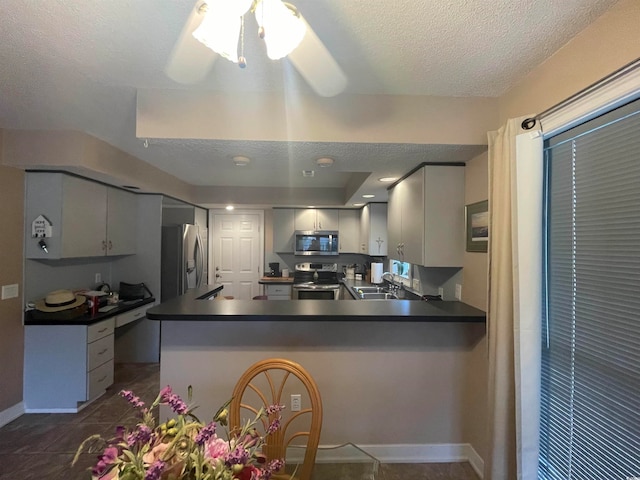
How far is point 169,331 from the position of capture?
2.05 meters

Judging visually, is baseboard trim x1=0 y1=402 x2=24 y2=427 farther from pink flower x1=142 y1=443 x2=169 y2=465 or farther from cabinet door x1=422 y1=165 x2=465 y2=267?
cabinet door x1=422 y1=165 x2=465 y2=267

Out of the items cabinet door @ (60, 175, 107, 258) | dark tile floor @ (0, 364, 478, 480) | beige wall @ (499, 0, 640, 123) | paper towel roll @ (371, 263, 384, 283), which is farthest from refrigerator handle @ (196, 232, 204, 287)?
beige wall @ (499, 0, 640, 123)

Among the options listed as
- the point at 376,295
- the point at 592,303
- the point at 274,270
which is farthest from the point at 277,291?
the point at 592,303

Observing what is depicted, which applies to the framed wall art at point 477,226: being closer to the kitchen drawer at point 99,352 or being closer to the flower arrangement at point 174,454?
the flower arrangement at point 174,454

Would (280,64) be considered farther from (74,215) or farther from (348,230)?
(348,230)

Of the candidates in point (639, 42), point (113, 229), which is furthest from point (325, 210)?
point (639, 42)

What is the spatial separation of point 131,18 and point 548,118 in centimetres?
188

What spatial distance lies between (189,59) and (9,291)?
2.56 m

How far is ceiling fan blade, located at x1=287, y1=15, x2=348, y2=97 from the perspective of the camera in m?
1.37

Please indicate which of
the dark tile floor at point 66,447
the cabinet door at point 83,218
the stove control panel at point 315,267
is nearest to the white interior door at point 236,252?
the stove control panel at point 315,267

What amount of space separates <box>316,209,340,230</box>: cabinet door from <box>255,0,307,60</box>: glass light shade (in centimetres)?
394

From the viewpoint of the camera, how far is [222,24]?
0.88m

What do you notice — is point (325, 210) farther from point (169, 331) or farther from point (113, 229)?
Result: point (169, 331)

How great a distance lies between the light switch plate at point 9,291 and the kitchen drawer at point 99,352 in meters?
0.73
